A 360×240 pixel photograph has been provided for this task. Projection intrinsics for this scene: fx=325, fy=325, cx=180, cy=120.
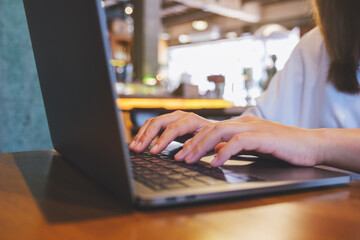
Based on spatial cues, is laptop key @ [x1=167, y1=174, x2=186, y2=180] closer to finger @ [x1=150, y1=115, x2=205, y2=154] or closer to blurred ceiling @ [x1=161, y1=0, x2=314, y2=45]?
finger @ [x1=150, y1=115, x2=205, y2=154]

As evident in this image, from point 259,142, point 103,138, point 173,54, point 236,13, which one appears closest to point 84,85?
point 103,138

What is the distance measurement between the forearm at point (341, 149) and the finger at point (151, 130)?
29 centimetres

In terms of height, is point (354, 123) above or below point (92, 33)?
below

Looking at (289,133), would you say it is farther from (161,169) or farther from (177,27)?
(177,27)

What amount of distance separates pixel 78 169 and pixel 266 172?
0.92ft

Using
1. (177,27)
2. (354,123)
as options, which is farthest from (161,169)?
(177,27)

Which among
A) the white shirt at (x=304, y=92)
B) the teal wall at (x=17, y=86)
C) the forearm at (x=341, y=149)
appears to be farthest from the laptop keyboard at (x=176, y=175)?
the teal wall at (x=17, y=86)

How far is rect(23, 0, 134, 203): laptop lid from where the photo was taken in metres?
0.28

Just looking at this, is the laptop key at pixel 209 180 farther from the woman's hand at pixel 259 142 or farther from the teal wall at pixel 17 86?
the teal wall at pixel 17 86

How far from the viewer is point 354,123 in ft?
3.24

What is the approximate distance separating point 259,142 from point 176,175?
0.18 meters

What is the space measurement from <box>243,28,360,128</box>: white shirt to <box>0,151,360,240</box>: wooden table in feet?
2.28

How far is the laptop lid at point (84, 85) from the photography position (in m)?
0.28

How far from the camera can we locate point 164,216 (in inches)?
11.9
